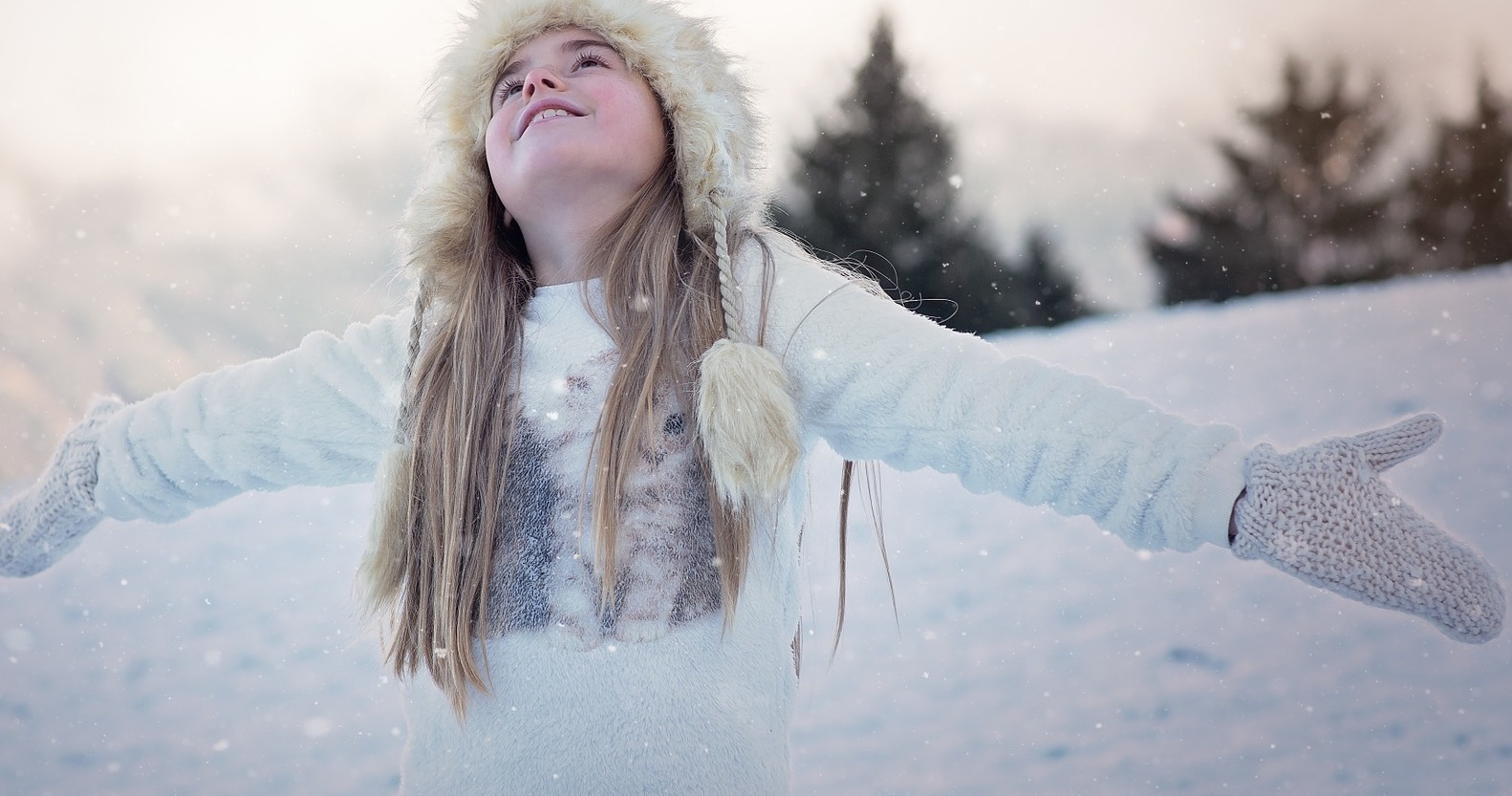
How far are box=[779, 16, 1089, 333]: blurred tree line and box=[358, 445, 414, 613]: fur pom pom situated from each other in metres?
5.29

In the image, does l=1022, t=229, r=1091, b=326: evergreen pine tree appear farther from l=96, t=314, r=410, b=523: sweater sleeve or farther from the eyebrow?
l=96, t=314, r=410, b=523: sweater sleeve

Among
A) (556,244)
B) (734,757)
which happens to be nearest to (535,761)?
(734,757)

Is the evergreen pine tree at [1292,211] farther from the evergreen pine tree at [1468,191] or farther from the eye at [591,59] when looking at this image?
the eye at [591,59]

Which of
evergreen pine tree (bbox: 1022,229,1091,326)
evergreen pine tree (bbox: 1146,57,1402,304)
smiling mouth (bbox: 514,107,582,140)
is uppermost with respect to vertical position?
smiling mouth (bbox: 514,107,582,140)

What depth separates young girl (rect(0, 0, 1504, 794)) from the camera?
1021 mm

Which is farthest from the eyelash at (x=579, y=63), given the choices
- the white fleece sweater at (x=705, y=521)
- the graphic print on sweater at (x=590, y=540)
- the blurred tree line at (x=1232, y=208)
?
the blurred tree line at (x=1232, y=208)

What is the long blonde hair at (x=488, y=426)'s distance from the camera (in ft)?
3.95

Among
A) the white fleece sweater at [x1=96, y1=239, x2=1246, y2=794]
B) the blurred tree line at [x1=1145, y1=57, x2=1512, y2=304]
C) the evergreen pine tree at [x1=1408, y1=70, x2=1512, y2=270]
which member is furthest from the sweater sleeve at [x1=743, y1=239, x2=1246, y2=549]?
the evergreen pine tree at [x1=1408, y1=70, x2=1512, y2=270]

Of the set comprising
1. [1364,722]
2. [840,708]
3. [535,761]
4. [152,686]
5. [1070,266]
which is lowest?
[1070,266]

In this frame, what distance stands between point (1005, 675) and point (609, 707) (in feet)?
4.05

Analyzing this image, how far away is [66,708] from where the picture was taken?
224 centimetres

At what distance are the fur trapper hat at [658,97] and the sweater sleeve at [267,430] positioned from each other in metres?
0.13

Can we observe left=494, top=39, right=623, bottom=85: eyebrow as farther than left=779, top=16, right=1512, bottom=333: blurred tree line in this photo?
No

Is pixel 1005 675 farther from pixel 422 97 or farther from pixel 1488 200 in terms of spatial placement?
pixel 1488 200
